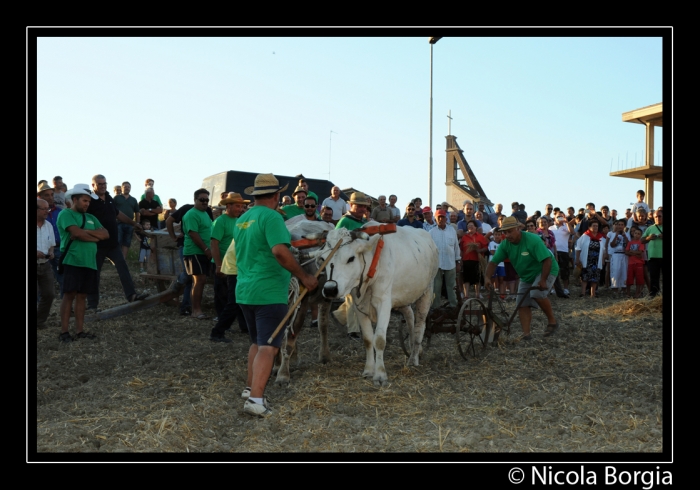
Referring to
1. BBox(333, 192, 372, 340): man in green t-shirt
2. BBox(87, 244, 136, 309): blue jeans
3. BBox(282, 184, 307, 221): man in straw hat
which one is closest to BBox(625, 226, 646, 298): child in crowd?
BBox(282, 184, 307, 221): man in straw hat

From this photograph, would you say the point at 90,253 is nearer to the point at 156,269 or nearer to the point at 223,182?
the point at 156,269

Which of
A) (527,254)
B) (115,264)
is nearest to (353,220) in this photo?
(527,254)

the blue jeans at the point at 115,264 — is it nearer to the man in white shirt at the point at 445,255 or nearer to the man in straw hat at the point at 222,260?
the man in straw hat at the point at 222,260

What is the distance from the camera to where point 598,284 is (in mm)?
16094

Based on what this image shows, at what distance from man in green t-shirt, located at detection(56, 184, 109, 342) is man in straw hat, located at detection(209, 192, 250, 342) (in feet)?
4.87

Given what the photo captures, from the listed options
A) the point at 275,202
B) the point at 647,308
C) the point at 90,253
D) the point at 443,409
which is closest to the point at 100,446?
the point at 275,202

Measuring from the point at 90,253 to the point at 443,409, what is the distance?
17.2ft

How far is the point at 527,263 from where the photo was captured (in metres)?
9.56

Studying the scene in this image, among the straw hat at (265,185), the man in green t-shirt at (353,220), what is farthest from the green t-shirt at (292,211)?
the straw hat at (265,185)

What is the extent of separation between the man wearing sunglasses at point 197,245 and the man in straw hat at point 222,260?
0.65 meters

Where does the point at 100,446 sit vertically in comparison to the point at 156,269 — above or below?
below

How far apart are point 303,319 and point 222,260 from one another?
235cm
